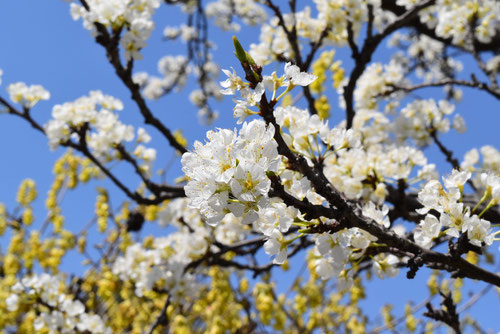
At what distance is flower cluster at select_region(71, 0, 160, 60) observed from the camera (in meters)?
2.69

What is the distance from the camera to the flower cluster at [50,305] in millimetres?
3096

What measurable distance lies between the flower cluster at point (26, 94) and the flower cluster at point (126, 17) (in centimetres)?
77

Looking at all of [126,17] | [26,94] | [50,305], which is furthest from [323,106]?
[50,305]

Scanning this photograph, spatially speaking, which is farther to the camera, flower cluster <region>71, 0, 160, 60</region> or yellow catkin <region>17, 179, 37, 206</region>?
yellow catkin <region>17, 179, 37, 206</region>

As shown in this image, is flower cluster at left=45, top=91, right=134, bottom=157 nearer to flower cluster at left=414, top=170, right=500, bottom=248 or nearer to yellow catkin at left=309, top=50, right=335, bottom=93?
yellow catkin at left=309, top=50, right=335, bottom=93

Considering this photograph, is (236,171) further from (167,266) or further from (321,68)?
(321,68)

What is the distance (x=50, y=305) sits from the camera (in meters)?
3.13

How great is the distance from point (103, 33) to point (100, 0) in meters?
0.22

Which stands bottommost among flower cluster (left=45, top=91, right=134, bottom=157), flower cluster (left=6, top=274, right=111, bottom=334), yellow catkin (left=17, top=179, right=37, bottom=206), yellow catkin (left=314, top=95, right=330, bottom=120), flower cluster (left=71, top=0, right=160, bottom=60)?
flower cluster (left=6, top=274, right=111, bottom=334)

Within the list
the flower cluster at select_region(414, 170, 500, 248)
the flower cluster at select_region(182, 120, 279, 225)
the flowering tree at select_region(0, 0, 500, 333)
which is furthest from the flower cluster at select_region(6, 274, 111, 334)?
the flower cluster at select_region(414, 170, 500, 248)

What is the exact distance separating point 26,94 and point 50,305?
1753 millimetres

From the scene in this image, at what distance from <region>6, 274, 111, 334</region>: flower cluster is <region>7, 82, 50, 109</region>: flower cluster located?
1444 mm

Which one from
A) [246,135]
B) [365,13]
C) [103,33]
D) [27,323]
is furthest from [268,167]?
[27,323]

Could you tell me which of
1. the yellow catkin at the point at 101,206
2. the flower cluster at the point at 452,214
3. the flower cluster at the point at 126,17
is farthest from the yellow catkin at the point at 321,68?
the yellow catkin at the point at 101,206
